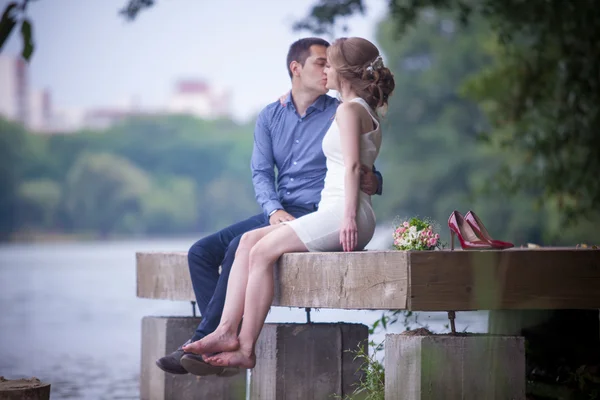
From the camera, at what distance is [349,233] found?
205 inches

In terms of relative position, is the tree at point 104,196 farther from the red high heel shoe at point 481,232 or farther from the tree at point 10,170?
the red high heel shoe at point 481,232

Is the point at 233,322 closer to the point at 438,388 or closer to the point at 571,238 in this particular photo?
the point at 438,388

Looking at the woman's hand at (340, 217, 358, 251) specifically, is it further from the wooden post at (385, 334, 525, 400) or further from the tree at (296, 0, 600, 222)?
the tree at (296, 0, 600, 222)

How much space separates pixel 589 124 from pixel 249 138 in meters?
91.2

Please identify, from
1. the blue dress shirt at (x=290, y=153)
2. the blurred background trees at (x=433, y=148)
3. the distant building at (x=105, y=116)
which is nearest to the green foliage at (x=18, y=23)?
the blue dress shirt at (x=290, y=153)

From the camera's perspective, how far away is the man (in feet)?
18.9

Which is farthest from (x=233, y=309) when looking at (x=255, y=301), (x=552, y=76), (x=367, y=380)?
(x=552, y=76)

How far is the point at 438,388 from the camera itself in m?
4.63

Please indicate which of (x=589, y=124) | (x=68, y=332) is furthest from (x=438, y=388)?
(x=68, y=332)

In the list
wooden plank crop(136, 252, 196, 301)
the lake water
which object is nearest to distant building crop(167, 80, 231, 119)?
the lake water

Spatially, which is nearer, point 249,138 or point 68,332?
point 68,332

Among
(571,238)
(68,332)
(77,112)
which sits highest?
(77,112)

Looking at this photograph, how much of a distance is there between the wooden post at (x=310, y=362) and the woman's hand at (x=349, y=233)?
0.58 metres

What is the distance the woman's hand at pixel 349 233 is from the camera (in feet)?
17.0
